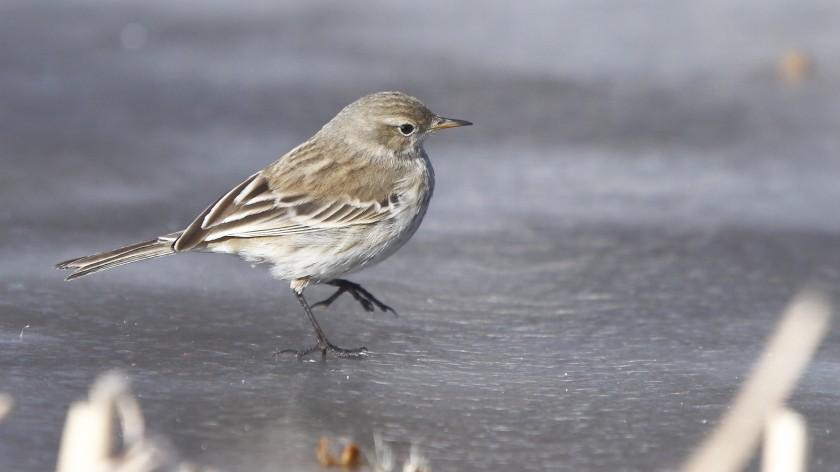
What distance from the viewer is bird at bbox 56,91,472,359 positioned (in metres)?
5.36

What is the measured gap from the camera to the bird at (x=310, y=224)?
211 inches

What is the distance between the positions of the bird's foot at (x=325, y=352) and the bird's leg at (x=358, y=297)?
438 mm

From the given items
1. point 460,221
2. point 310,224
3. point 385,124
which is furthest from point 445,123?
point 310,224

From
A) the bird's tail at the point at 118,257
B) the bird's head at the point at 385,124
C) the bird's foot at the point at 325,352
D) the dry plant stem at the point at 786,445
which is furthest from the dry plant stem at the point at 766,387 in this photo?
the bird's tail at the point at 118,257

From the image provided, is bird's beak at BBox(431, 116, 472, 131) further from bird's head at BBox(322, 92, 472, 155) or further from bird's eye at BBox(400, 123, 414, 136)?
bird's eye at BBox(400, 123, 414, 136)

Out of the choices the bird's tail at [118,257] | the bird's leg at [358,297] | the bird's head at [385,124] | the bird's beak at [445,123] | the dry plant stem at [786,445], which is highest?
the bird's beak at [445,123]

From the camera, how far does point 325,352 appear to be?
16.4 ft

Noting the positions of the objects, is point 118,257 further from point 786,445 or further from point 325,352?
point 786,445

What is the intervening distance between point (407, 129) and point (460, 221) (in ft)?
2.65

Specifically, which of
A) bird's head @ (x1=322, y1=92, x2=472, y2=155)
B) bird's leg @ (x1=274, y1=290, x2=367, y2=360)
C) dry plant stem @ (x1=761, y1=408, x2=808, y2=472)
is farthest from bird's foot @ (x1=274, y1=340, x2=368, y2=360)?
dry plant stem @ (x1=761, y1=408, x2=808, y2=472)

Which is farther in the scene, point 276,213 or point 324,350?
point 276,213

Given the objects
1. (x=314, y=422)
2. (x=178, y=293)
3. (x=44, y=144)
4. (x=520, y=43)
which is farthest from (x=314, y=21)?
(x=314, y=422)

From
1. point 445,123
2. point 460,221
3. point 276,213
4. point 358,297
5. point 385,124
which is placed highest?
point 445,123

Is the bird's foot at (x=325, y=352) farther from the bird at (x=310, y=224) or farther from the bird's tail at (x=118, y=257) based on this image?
the bird's tail at (x=118, y=257)
